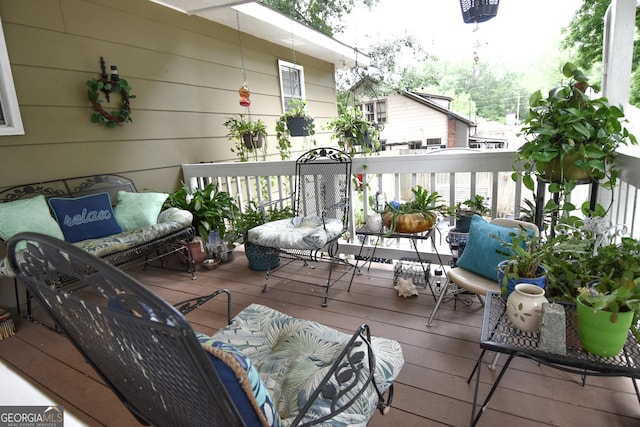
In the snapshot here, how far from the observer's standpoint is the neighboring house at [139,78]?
2732 mm

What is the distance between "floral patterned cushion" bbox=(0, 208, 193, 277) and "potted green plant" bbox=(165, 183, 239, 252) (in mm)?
186

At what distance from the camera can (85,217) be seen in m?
2.74

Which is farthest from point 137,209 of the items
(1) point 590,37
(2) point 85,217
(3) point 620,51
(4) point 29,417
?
(1) point 590,37

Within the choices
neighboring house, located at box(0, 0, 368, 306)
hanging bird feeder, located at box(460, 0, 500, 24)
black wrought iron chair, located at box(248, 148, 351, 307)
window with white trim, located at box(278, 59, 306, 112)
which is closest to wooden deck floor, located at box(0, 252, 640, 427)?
black wrought iron chair, located at box(248, 148, 351, 307)

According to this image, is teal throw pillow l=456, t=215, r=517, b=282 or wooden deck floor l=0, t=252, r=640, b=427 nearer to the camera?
wooden deck floor l=0, t=252, r=640, b=427

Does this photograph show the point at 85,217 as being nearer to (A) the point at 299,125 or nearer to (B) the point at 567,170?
(A) the point at 299,125

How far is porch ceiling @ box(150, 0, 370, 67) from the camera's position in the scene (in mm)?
3691

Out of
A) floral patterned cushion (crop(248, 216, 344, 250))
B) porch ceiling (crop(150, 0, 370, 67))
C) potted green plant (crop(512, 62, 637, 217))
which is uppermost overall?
porch ceiling (crop(150, 0, 370, 67))

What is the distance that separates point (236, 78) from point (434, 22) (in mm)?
4437

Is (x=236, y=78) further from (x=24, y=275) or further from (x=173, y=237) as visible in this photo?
(x=24, y=275)

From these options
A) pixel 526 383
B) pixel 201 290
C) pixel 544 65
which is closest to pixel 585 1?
pixel 544 65

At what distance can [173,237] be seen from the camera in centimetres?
298

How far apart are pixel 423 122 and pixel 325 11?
6264 mm

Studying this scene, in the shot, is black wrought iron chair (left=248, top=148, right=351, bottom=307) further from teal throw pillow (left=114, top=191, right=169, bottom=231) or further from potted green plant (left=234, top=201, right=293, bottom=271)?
teal throw pillow (left=114, top=191, right=169, bottom=231)
